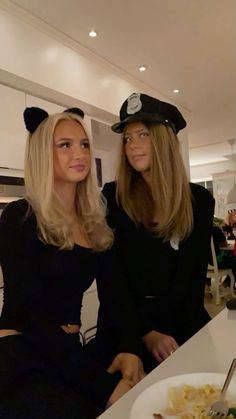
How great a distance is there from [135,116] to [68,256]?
0.52 m

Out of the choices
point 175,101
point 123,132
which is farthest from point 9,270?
point 175,101

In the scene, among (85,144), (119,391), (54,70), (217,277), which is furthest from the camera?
(217,277)

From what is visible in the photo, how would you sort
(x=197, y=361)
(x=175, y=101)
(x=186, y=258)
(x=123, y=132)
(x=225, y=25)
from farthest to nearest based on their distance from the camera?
1. (x=175, y=101)
2. (x=225, y=25)
3. (x=123, y=132)
4. (x=186, y=258)
5. (x=197, y=361)

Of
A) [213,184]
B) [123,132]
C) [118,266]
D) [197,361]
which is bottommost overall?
[197,361]

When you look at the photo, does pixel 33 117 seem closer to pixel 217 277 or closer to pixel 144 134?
pixel 144 134

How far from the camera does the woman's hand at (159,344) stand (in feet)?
3.33

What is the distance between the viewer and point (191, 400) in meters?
0.51

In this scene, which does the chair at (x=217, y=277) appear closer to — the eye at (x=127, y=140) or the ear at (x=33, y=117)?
the eye at (x=127, y=140)

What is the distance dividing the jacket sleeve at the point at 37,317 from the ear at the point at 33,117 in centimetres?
30

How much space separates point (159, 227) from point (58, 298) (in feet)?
1.30

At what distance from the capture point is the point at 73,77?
9.40 feet

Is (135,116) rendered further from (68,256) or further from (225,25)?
(225,25)

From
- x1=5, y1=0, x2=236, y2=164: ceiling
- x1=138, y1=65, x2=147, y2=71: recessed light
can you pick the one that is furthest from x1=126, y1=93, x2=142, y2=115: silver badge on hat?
x1=138, y1=65, x2=147, y2=71: recessed light

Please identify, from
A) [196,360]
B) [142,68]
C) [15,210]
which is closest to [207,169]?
[142,68]
